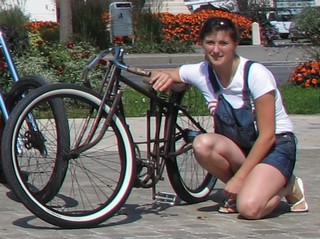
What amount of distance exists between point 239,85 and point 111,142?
4.89ft

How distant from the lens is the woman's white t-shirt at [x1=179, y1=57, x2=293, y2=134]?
19.2ft

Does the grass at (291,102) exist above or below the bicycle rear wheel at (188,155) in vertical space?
below

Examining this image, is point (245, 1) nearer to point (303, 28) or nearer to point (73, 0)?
point (73, 0)

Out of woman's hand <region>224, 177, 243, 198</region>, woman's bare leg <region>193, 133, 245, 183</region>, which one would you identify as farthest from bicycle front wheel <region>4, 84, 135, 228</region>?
woman's hand <region>224, 177, 243, 198</region>

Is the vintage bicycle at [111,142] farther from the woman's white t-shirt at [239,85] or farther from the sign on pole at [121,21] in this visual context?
the sign on pole at [121,21]

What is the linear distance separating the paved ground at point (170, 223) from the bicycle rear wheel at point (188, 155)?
10 cm

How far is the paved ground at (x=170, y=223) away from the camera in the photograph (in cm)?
554

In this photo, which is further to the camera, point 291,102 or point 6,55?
point 291,102

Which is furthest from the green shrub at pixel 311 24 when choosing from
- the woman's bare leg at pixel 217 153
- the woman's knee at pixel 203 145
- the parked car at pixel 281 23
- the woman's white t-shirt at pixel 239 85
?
the parked car at pixel 281 23

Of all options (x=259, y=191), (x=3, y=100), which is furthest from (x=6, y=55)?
(x=259, y=191)

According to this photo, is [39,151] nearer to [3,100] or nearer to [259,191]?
[3,100]

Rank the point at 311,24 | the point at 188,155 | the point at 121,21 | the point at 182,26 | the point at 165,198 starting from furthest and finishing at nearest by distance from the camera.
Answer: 1. the point at 182,26
2. the point at 121,21
3. the point at 311,24
4. the point at 188,155
5. the point at 165,198

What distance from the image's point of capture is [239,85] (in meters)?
5.95

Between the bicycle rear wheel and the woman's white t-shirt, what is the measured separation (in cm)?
23
